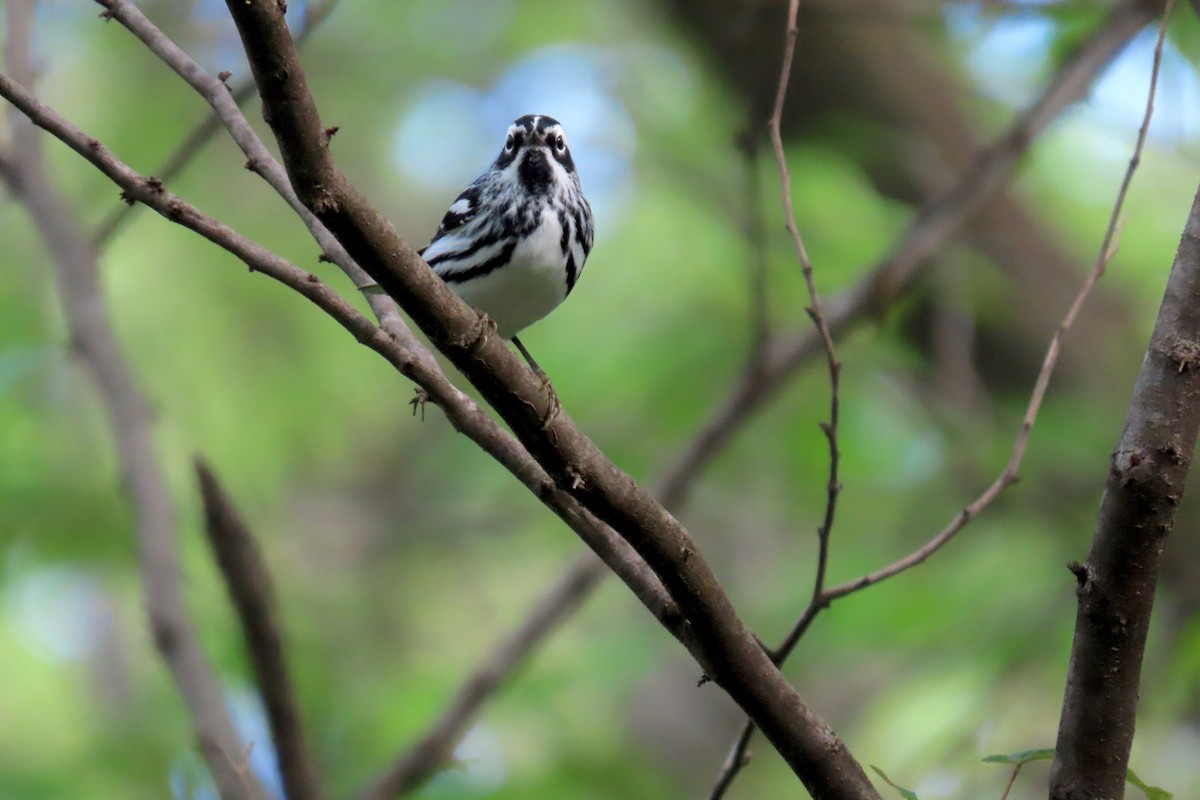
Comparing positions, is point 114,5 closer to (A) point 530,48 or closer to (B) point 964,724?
(B) point 964,724

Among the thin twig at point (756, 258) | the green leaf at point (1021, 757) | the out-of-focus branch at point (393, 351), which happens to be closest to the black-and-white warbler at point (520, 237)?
the thin twig at point (756, 258)

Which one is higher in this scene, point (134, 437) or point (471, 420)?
point (134, 437)

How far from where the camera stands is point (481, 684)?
344 centimetres

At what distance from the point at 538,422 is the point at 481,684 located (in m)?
1.87

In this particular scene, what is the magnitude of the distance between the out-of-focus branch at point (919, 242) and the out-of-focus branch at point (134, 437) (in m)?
1.71

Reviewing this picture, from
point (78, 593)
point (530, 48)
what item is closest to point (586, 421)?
point (530, 48)

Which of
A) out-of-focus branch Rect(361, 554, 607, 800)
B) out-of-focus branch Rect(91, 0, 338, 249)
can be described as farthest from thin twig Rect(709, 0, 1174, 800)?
out-of-focus branch Rect(91, 0, 338, 249)

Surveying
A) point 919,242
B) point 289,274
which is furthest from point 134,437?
point 919,242

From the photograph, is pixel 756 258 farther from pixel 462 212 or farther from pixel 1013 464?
pixel 1013 464

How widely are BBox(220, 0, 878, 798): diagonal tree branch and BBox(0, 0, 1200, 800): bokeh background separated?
1.51 meters

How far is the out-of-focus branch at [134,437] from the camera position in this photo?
2.53m

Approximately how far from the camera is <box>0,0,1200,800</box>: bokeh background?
4312mm

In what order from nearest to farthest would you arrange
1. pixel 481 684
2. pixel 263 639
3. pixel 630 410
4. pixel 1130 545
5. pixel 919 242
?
pixel 1130 545 → pixel 263 639 → pixel 481 684 → pixel 919 242 → pixel 630 410

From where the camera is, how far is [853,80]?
5.33 m
